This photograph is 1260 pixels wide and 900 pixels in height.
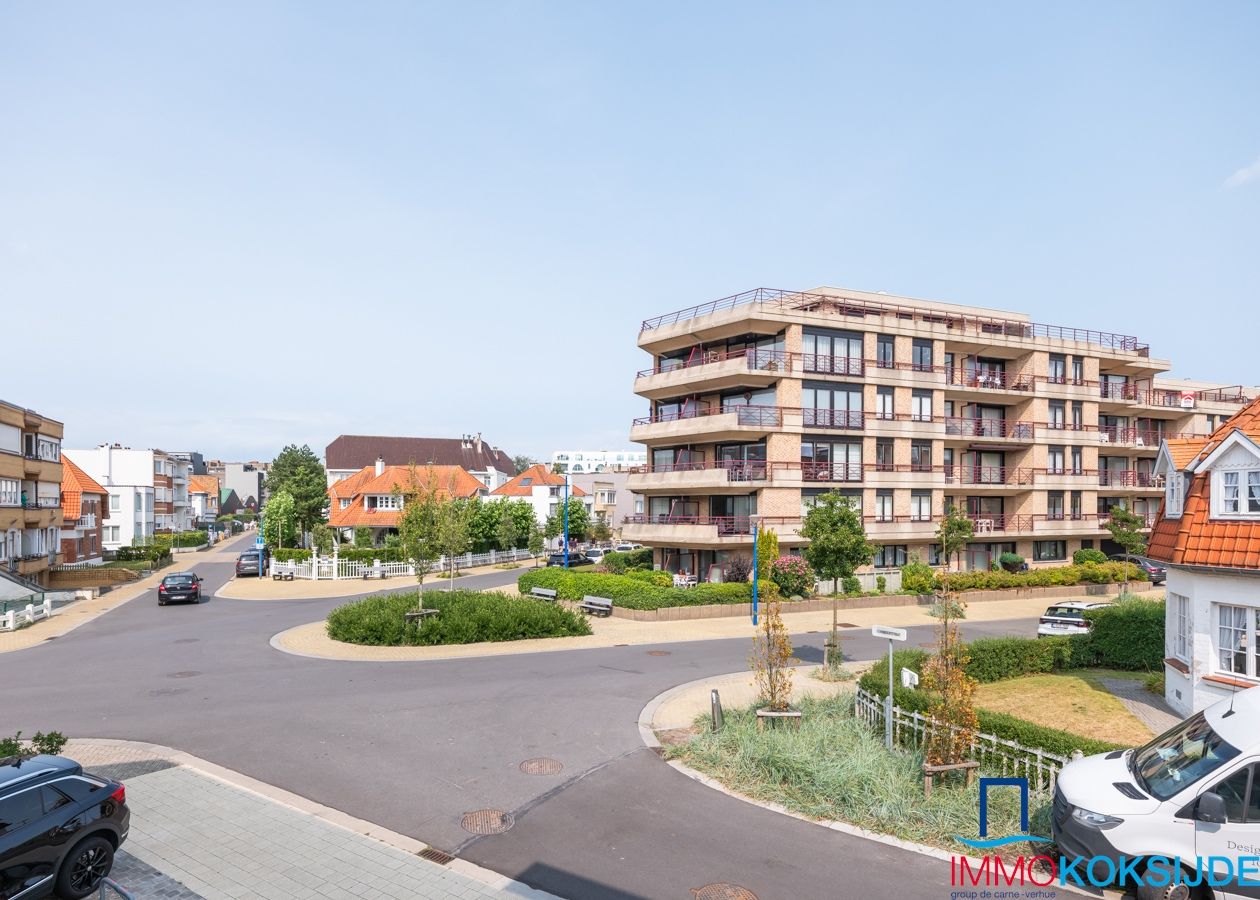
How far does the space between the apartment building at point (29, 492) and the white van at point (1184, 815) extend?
→ 142ft

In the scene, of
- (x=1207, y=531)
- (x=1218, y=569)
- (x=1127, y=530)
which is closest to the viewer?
(x=1218, y=569)

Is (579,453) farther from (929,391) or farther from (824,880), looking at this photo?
(824,880)

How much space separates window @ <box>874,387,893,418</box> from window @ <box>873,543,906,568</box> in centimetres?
701

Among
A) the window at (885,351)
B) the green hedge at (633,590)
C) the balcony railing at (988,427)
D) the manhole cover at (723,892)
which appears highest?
the window at (885,351)

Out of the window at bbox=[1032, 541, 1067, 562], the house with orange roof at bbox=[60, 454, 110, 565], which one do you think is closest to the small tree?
the window at bbox=[1032, 541, 1067, 562]

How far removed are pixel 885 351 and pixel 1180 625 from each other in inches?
1028

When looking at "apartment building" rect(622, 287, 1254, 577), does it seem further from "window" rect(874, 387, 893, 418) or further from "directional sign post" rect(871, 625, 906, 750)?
"directional sign post" rect(871, 625, 906, 750)

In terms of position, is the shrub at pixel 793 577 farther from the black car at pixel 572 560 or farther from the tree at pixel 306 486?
the tree at pixel 306 486

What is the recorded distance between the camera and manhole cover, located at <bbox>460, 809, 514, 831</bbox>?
33.3 ft

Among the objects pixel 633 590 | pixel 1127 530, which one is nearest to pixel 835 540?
pixel 633 590

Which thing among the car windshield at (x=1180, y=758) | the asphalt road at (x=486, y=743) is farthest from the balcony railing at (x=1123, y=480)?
the car windshield at (x=1180, y=758)

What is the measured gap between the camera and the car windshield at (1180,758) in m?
8.30

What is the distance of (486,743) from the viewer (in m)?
13.9

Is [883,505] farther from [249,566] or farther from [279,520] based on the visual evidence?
[279,520]
